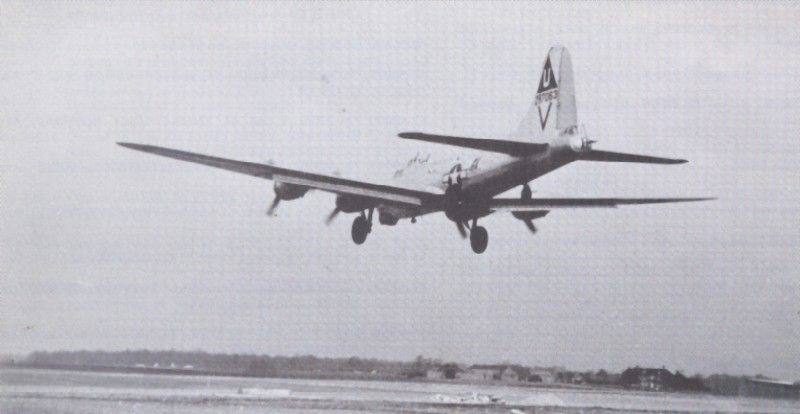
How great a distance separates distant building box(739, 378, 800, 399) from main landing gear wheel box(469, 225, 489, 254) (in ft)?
37.1

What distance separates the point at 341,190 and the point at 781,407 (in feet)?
53.3

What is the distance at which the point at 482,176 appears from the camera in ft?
90.0

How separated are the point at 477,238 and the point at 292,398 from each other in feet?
29.9

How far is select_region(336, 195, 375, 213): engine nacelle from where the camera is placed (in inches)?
1174

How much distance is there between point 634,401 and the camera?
33.2 meters

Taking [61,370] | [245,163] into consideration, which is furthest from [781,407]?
[61,370]

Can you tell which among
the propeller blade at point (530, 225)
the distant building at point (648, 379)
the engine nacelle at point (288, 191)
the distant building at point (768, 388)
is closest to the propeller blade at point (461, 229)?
the propeller blade at point (530, 225)

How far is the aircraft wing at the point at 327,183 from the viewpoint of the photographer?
1053 inches

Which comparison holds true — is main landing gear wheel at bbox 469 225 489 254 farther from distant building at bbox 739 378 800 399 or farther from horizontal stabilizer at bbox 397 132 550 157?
distant building at bbox 739 378 800 399

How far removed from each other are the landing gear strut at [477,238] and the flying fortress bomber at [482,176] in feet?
0.11

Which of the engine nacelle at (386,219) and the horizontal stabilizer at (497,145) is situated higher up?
the horizontal stabilizer at (497,145)

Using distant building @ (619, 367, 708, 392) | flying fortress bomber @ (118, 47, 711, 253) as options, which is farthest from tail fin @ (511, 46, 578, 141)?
distant building @ (619, 367, 708, 392)

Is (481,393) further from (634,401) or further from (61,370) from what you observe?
(61,370)

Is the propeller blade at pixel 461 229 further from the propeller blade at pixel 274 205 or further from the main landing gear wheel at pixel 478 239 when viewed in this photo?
the propeller blade at pixel 274 205
